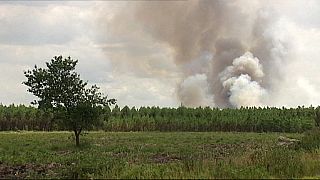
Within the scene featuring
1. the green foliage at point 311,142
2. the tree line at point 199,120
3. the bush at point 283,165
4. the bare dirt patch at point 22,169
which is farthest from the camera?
the tree line at point 199,120

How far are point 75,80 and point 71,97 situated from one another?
1593mm

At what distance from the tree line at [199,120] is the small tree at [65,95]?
63.6 meters

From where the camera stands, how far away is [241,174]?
74.2ft

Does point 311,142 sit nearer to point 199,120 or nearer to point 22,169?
point 22,169

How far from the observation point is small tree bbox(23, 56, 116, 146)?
47.5 meters

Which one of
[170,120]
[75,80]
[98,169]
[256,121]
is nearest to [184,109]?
[170,120]

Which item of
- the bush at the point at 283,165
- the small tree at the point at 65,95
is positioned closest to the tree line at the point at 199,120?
the small tree at the point at 65,95

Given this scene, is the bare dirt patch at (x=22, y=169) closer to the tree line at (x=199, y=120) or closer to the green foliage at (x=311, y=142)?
the green foliage at (x=311, y=142)

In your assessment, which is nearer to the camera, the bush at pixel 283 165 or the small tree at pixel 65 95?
the bush at pixel 283 165

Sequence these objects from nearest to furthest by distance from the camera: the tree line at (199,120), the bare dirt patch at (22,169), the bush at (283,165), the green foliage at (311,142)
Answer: the bush at (283,165)
the bare dirt patch at (22,169)
the green foliage at (311,142)
the tree line at (199,120)

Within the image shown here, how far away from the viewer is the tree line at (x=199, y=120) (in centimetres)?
11169

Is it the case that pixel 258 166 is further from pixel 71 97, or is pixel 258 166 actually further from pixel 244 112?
pixel 244 112

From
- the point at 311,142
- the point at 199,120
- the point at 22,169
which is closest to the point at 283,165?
the point at 311,142

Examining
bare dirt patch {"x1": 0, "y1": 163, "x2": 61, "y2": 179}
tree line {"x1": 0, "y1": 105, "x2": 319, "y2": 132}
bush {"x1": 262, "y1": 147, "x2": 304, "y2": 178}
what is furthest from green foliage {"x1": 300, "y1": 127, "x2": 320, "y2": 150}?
tree line {"x1": 0, "y1": 105, "x2": 319, "y2": 132}
